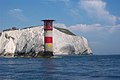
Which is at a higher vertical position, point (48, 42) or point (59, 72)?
point (48, 42)

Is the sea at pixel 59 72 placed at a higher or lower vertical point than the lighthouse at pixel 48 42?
lower

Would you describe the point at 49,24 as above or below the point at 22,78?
above

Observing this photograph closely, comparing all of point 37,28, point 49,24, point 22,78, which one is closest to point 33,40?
point 37,28

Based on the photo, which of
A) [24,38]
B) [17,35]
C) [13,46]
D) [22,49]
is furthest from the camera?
[17,35]

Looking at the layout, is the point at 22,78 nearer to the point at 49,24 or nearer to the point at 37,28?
the point at 49,24

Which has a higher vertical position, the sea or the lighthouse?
the lighthouse

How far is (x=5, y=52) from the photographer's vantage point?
480 feet

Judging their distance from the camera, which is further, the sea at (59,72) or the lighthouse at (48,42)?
the lighthouse at (48,42)

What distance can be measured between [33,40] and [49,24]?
51660 millimetres

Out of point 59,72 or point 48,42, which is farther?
point 48,42

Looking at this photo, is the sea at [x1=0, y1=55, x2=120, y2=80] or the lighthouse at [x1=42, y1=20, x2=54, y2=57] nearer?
the sea at [x1=0, y1=55, x2=120, y2=80]

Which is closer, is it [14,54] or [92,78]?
[92,78]

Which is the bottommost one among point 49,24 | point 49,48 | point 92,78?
point 92,78

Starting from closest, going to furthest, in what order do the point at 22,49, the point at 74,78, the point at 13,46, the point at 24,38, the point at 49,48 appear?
1. the point at 74,78
2. the point at 49,48
3. the point at 13,46
4. the point at 22,49
5. the point at 24,38
